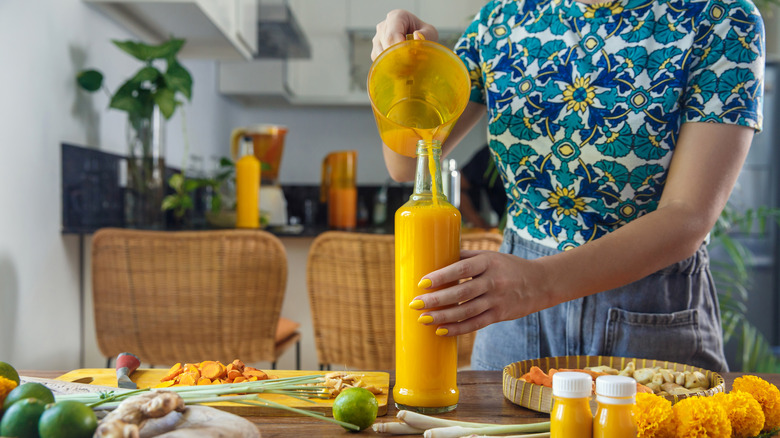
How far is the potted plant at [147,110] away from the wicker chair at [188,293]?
0.50m

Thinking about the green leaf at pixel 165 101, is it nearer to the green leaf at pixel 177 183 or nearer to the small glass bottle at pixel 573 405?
the green leaf at pixel 177 183

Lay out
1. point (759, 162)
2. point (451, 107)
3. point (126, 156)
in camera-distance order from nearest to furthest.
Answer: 1. point (451, 107)
2. point (126, 156)
3. point (759, 162)

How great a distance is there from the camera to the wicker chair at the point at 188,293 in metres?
1.65

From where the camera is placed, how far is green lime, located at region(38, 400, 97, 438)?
0.49 meters

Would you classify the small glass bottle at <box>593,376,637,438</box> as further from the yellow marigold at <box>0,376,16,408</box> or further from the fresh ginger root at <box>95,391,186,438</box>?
the yellow marigold at <box>0,376,16,408</box>

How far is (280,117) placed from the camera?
4543mm

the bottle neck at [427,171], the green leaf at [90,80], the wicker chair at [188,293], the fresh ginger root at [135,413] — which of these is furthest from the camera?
the green leaf at [90,80]

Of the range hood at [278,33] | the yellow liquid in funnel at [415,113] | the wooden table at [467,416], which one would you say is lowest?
the wooden table at [467,416]

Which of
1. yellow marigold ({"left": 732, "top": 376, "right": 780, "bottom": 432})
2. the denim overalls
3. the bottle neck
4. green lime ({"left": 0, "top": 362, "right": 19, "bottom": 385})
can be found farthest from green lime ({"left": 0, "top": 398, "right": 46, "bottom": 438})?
the denim overalls

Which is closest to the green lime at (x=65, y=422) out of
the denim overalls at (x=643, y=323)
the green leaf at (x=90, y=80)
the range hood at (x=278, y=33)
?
the denim overalls at (x=643, y=323)

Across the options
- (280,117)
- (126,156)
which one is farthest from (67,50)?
(280,117)

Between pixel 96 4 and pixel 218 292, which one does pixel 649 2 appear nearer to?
pixel 218 292

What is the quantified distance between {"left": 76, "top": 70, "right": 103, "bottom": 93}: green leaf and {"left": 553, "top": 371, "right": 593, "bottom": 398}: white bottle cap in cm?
174

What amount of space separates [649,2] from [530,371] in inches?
23.1
